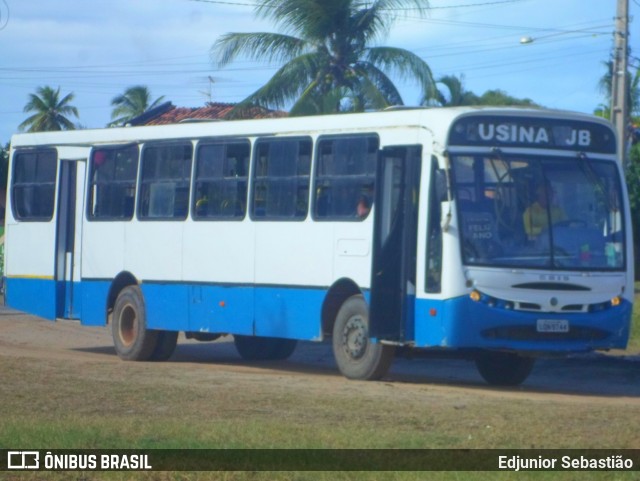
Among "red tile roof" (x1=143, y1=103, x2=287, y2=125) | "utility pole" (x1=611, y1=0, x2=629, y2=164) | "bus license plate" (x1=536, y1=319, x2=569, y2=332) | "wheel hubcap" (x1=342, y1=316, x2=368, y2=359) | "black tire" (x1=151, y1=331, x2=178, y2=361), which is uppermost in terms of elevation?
"red tile roof" (x1=143, y1=103, x2=287, y2=125)

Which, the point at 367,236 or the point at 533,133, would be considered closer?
the point at 533,133

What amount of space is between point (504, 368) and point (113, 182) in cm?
620

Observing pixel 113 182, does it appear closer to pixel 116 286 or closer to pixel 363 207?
pixel 116 286

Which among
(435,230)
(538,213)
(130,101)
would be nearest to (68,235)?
(435,230)

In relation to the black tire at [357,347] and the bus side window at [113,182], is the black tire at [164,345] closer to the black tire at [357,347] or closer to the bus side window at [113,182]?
the bus side window at [113,182]

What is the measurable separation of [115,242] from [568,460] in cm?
1022

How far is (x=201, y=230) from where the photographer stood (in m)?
16.5

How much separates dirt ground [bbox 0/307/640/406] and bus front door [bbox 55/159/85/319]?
76 cm

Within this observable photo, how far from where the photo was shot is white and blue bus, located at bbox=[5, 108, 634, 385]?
13352 millimetres

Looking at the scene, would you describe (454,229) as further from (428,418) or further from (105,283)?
(105,283)

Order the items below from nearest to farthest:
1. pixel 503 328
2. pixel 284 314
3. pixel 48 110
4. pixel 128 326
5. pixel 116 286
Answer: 1. pixel 503 328
2. pixel 284 314
3. pixel 128 326
4. pixel 116 286
5. pixel 48 110

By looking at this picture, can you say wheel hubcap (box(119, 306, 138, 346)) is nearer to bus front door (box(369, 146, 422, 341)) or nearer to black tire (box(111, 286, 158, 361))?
black tire (box(111, 286, 158, 361))

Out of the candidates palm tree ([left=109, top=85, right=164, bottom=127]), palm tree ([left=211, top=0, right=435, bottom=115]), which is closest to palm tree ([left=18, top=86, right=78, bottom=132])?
palm tree ([left=109, top=85, right=164, bottom=127])

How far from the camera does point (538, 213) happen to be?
13.5 meters
